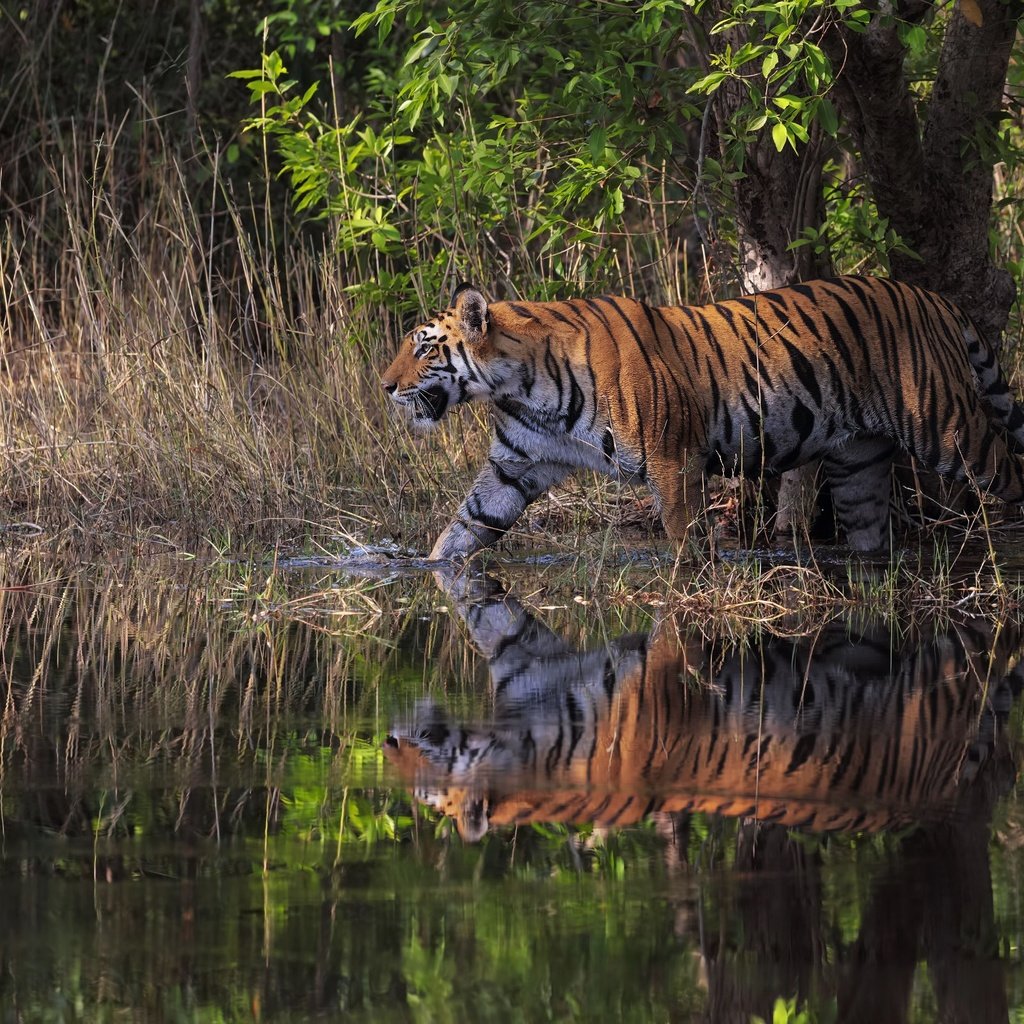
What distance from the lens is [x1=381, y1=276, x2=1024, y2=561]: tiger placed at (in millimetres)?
7633

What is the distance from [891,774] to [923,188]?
17.0ft

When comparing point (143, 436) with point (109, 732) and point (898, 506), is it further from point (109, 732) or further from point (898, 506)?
point (109, 732)

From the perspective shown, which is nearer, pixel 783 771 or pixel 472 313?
pixel 783 771

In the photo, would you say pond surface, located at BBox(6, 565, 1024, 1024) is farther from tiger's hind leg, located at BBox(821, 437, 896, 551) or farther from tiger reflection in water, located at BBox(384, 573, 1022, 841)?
tiger's hind leg, located at BBox(821, 437, 896, 551)

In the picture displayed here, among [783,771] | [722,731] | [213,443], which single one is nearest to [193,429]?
[213,443]

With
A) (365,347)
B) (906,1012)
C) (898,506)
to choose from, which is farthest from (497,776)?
(365,347)

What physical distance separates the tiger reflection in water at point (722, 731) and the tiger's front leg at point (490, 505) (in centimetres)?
198

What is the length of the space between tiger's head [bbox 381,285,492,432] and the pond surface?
77.2 inches

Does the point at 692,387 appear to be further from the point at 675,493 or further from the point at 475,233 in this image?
the point at 475,233

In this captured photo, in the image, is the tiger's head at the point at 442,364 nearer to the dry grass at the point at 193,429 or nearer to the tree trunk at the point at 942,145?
the dry grass at the point at 193,429

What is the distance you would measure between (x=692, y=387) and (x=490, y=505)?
39.7 inches

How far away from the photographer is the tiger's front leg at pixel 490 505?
8.02 meters

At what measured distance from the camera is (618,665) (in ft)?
17.5

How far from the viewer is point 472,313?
770 cm
